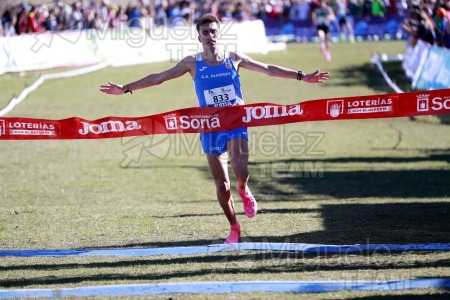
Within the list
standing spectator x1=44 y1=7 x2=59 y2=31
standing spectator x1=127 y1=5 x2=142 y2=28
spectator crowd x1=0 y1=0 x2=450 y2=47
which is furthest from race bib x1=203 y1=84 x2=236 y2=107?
standing spectator x1=127 y1=5 x2=142 y2=28

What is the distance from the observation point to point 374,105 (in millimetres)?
8766

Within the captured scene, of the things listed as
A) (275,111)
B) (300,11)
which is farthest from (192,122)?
(300,11)

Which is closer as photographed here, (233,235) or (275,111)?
(233,235)

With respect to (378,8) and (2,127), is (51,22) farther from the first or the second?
(2,127)

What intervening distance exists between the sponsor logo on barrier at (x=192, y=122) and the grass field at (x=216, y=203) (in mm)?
1176

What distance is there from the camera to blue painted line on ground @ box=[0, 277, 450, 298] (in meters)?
6.89

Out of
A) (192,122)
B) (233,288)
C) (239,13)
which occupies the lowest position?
(233,288)

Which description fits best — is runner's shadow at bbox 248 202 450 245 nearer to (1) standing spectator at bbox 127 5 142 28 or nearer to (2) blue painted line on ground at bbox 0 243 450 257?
(2) blue painted line on ground at bbox 0 243 450 257

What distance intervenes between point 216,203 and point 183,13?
34020mm

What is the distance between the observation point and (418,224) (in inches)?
384

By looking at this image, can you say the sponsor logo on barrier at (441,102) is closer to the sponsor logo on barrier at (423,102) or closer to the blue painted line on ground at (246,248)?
the sponsor logo on barrier at (423,102)

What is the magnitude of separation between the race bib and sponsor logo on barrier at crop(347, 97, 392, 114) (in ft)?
3.76

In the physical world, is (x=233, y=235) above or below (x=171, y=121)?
below

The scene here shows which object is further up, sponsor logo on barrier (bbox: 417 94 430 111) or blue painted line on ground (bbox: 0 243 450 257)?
sponsor logo on barrier (bbox: 417 94 430 111)
